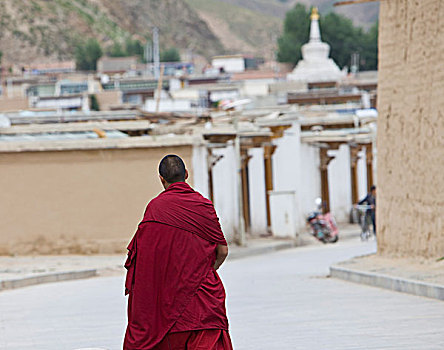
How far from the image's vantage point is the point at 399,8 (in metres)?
13.6

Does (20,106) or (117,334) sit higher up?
(20,106)

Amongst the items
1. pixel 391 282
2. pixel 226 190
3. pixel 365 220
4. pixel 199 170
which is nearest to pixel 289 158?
pixel 365 220

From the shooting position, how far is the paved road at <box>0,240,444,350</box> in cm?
802

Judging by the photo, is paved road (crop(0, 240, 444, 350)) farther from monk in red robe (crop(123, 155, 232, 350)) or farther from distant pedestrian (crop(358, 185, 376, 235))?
distant pedestrian (crop(358, 185, 376, 235))

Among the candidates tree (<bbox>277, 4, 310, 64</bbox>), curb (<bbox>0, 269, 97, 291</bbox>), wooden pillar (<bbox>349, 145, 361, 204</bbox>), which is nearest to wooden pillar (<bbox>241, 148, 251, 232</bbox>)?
wooden pillar (<bbox>349, 145, 361, 204</bbox>)

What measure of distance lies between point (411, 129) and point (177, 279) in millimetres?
8048

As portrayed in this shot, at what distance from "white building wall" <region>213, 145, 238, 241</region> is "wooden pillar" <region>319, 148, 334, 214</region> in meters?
7.51

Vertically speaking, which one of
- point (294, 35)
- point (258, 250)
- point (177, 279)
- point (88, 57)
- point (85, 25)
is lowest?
point (258, 250)

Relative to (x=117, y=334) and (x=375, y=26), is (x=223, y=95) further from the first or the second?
(x=117, y=334)

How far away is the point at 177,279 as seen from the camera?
5.71 meters

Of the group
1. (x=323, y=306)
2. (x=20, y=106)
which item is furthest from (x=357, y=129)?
(x=20, y=106)

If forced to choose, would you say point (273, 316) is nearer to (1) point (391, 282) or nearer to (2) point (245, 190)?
(1) point (391, 282)

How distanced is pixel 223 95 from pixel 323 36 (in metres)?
41.6

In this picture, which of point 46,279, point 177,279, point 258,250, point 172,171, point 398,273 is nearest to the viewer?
point 177,279
